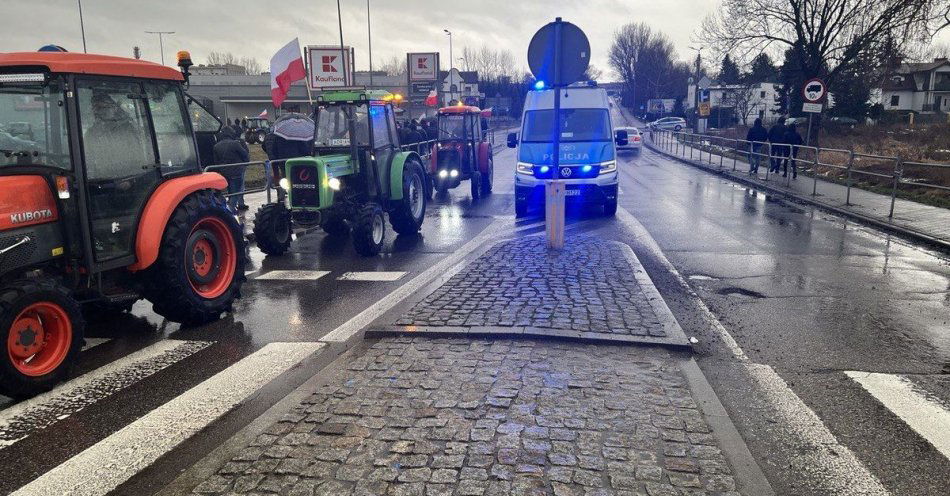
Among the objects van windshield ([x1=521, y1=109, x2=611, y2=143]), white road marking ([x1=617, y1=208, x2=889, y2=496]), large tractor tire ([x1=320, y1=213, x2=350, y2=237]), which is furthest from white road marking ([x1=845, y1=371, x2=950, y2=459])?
van windshield ([x1=521, y1=109, x2=611, y2=143])

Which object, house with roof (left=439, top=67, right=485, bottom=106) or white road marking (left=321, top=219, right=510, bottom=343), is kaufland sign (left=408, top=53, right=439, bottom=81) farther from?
white road marking (left=321, top=219, right=510, bottom=343)

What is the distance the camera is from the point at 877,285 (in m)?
7.97

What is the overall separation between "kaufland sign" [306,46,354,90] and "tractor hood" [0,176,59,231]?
19.4 m

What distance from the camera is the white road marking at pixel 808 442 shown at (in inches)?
137

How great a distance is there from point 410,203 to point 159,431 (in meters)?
7.79

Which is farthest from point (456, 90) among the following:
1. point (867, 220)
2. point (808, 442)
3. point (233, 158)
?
point (808, 442)

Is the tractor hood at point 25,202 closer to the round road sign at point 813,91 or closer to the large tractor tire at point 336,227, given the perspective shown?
the large tractor tire at point 336,227

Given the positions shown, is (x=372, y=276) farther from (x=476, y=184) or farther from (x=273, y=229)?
(x=476, y=184)

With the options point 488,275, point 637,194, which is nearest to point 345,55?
point 637,194

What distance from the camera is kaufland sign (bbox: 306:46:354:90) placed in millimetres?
23688

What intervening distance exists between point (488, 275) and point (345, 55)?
18398 millimetres

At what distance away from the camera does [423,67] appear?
39.8 m

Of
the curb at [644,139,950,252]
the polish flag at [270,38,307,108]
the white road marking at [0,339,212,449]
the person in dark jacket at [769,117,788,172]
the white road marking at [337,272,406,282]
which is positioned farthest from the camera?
the person in dark jacket at [769,117,788,172]

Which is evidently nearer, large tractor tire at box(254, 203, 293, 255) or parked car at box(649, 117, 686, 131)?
large tractor tire at box(254, 203, 293, 255)
